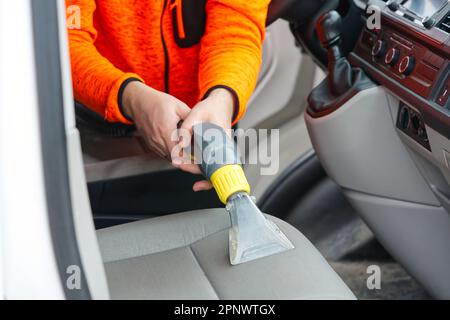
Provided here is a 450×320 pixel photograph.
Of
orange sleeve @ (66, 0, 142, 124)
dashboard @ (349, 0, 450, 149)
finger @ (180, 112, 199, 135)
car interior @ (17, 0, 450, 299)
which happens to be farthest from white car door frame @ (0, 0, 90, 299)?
dashboard @ (349, 0, 450, 149)

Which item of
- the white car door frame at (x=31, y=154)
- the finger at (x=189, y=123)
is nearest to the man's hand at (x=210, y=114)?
the finger at (x=189, y=123)

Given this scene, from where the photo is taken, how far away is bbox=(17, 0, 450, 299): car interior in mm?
922

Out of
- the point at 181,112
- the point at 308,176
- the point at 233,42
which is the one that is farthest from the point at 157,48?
the point at 308,176

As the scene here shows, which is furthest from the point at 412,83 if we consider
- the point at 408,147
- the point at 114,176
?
the point at 114,176

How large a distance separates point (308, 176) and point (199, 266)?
0.85 meters

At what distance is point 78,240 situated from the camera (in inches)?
29.5

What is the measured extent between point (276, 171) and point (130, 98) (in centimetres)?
70

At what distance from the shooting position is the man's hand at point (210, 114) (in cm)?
110

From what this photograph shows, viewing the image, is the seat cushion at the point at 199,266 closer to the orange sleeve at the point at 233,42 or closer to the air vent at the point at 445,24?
the orange sleeve at the point at 233,42

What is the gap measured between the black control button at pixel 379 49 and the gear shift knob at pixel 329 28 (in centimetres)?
10

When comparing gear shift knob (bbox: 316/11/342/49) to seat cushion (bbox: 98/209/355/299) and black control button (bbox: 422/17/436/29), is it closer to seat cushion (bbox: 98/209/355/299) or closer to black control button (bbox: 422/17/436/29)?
black control button (bbox: 422/17/436/29)
